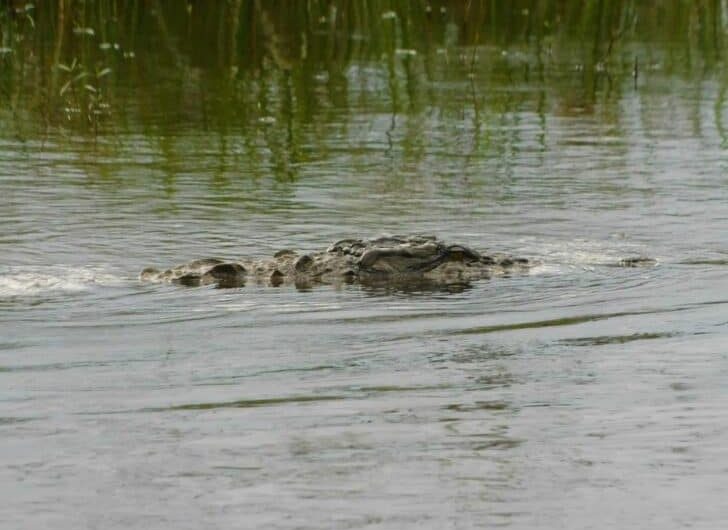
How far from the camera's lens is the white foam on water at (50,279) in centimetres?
830

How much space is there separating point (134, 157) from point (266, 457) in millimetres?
7378

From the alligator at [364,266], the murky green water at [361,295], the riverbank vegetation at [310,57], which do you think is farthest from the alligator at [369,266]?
the riverbank vegetation at [310,57]

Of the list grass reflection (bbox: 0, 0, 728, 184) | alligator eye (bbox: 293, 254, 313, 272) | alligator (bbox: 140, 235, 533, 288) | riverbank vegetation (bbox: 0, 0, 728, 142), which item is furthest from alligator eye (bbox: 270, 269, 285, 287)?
riverbank vegetation (bbox: 0, 0, 728, 142)

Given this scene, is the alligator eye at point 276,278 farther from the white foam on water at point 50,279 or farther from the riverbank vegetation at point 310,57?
the riverbank vegetation at point 310,57

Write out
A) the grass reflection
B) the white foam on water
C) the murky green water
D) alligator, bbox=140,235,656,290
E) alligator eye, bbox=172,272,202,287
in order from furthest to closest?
the grass reflection → alligator, bbox=140,235,656,290 → alligator eye, bbox=172,272,202,287 → the white foam on water → the murky green water

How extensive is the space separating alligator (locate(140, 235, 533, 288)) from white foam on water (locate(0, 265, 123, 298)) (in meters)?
0.25

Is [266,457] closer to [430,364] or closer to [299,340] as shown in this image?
[430,364]

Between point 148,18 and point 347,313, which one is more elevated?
point 148,18

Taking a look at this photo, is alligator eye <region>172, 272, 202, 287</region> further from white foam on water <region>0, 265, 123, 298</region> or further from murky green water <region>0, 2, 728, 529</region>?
white foam on water <region>0, 265, 123, 298</region>

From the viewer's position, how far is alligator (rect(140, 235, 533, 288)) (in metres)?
8.62

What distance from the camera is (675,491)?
487cm

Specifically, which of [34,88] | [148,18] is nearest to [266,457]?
[34,88]

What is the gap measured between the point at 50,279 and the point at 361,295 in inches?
62.2

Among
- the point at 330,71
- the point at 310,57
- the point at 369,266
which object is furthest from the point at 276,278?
the point at 310,57
